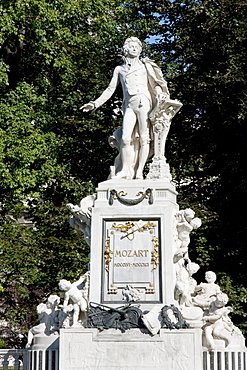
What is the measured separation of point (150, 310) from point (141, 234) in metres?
1.22

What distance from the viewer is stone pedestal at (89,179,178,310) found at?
1280 cm

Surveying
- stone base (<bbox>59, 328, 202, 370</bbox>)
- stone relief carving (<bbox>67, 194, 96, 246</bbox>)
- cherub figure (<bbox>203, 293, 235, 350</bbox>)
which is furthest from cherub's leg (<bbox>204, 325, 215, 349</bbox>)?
stone relief carving (<bbox>67, 194, 96, 246</bbox>)

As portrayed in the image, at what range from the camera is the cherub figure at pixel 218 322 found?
511 inches

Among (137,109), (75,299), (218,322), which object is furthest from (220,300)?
(137,109)

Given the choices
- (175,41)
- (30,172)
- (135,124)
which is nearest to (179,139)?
(175,41)

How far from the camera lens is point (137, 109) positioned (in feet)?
46.1

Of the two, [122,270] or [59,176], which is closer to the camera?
[122,270]

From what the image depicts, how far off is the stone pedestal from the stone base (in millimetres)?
Result: 601

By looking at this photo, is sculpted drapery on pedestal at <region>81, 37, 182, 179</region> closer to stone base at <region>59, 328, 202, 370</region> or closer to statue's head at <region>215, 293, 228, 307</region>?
statue's head at <region>215, 293, 228, 307</region>

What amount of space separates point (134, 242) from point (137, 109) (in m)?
2.42

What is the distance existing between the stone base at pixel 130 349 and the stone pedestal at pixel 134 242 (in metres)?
0.60

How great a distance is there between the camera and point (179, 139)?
22.9 m

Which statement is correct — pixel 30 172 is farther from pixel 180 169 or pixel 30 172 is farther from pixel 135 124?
pixel 135 124

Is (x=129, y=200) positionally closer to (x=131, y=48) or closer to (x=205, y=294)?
(x=205, y=294)
